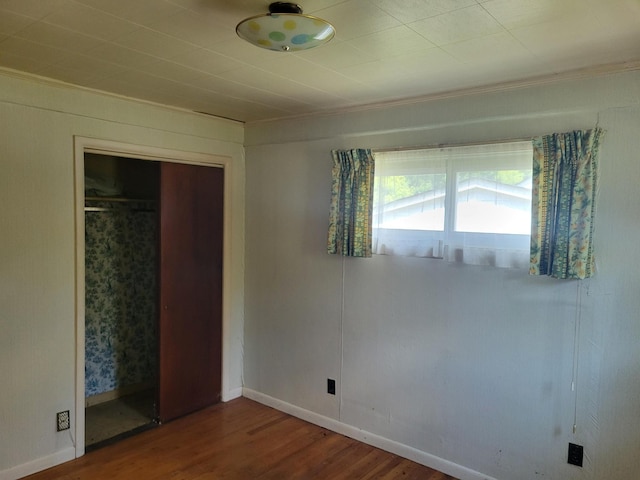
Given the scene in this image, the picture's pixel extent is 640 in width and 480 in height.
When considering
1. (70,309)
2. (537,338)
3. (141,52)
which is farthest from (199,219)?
(537,338)

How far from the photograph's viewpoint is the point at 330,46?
2127mm

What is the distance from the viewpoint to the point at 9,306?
9.00 feet

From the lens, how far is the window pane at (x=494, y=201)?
2.60 m

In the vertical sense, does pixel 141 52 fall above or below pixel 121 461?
above

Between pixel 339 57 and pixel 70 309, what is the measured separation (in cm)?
229

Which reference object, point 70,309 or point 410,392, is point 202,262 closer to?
point 70,309

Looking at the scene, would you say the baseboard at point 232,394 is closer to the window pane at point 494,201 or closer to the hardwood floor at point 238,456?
the hardwood floor at point 238,456

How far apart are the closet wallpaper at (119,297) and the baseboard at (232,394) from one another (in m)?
0.63

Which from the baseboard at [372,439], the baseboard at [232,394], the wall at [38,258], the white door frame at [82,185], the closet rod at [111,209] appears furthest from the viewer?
the baseboard at [232,394]

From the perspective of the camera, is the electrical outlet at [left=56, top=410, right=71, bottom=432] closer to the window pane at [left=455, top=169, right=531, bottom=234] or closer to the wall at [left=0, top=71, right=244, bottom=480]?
the wall at [left=0, top=71, right=244, bottom=480]

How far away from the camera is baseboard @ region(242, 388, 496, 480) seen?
2.90 metres

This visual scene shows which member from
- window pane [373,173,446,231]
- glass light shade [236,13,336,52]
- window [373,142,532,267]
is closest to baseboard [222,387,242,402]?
window [373,142,532,267]

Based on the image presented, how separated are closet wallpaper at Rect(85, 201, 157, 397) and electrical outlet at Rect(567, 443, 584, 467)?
3.04m

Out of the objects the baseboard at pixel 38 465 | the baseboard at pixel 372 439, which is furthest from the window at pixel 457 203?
the baseboard at pixel 38 465
